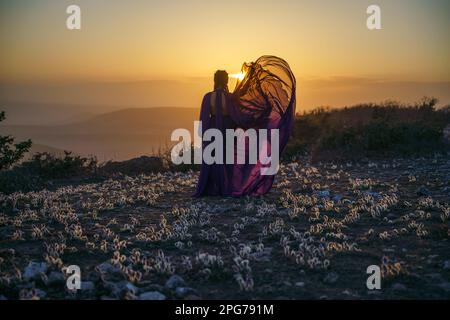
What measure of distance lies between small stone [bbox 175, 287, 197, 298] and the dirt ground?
0.04ft

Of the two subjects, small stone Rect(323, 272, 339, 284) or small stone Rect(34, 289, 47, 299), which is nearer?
small stone Rect(34, 289, 47, 299)

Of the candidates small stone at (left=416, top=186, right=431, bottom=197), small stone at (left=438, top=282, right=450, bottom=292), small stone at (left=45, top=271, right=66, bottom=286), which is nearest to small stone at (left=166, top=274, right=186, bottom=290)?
small stone at (left=45, top=271, right=66, bottom=286)

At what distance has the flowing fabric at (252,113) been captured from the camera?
12.1 meters

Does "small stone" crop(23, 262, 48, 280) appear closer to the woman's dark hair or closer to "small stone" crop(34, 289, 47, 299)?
"small stone" crop(34, 289, 47, 299)

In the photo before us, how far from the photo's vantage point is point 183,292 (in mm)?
5730

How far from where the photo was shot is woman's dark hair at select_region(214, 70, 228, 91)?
40.0 feet

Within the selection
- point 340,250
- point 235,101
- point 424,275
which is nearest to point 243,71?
point 235,101

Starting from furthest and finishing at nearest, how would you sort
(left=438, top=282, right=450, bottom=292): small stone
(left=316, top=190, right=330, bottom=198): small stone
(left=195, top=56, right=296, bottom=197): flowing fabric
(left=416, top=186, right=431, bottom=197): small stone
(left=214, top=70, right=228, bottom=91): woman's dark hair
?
(left=214, top=70, right=228, bottom=91): woman's dark hair → (left=195, top=56, right=296, bottom=197): flowing fabric → (left=316, top=190, right=330, bottom=198): small stone → (left=416, top=186, right=431, bottom=197): small stone → (left=438, top=282, right=450, bottom=292): small stone

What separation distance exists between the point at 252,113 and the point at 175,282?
6.65 m

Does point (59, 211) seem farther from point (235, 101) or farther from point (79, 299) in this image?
point (79, 299)

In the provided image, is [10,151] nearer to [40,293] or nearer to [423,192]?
[40,293]

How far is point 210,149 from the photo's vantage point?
40.1 ft

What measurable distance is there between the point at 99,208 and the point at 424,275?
22.8 feet

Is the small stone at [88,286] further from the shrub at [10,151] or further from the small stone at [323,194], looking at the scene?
the shrub at [10,151]
